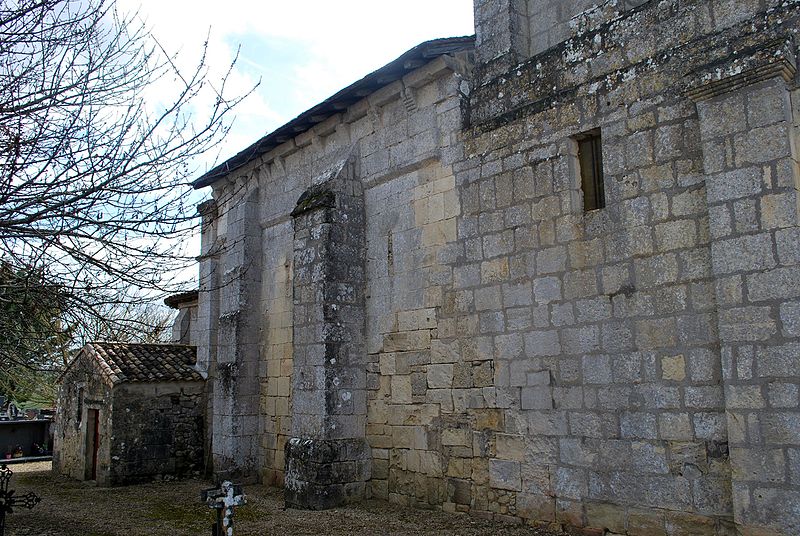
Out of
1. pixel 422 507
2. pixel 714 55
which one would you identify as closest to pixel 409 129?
pixel 714 55

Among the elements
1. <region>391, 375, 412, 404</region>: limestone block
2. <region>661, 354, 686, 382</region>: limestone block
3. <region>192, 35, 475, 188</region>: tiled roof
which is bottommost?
<region>391, 375, 412, 404</region>: limestone block

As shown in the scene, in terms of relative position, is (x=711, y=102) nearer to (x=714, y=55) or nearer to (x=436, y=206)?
(x=714, y=55)

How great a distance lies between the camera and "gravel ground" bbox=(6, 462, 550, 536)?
6.96 m

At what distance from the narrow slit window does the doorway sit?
9.94 m

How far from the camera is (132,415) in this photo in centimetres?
1182

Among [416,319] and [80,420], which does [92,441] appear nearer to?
[80,420]

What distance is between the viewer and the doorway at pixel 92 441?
40.3 feet

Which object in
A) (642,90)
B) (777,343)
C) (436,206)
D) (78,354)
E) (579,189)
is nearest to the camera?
(777,343)

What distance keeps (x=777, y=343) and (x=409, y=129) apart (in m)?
4.97

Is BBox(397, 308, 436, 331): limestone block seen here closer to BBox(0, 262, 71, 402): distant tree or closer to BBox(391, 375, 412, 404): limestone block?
BBox(391, 375, 412, 404): limestone block

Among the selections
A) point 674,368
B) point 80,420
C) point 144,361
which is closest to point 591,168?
point 674,368

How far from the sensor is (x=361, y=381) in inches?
341

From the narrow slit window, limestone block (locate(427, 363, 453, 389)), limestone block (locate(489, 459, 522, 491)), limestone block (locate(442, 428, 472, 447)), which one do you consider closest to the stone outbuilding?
limestone block (locate(427, 363, 453, 389))

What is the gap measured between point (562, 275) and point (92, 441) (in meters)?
9.82
